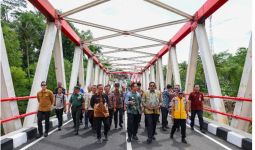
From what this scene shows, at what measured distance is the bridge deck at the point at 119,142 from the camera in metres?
7.30

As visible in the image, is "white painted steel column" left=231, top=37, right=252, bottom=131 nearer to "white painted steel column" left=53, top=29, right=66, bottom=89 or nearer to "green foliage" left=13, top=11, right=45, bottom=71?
"white painted steel column" left=53, top=29, right=66, bottom=89

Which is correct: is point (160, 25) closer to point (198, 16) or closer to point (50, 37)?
point (198, 16)

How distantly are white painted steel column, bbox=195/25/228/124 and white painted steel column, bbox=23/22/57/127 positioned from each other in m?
6.17

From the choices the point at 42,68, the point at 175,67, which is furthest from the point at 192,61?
the point at 42,68

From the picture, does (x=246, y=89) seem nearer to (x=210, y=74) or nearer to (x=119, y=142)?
(x=210, y=74)

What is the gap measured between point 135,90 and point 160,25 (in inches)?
282

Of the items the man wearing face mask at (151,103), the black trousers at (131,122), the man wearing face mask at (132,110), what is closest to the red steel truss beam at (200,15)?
the man wearing face mask at (151,103)

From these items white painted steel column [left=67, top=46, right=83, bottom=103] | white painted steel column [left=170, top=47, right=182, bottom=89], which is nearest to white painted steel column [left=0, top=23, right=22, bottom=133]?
white painted steel column [left=67, top=46, right=83, bottom=103]

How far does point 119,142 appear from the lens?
8.04 meters

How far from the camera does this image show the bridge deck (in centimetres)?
730

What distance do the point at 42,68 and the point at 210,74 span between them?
6.47 metres

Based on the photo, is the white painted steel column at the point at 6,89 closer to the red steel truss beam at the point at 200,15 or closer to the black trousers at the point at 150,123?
the black trousers at the point at 150,123

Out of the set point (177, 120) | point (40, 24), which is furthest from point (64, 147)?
point (40, 24)

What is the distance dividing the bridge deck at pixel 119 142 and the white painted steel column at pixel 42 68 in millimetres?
1230
